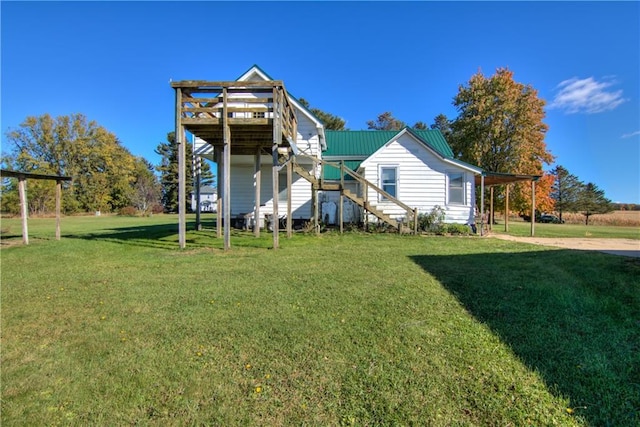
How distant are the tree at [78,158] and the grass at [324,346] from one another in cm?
4891

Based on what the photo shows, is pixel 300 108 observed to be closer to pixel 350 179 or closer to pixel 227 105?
pixel 350 179

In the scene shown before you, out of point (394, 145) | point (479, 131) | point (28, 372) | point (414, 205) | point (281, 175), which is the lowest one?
point (28, 372)

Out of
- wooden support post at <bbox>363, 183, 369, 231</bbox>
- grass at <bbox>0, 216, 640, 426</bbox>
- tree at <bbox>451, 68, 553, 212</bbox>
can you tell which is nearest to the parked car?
tree at <bbox>451, 68, 553, 212</bbox>

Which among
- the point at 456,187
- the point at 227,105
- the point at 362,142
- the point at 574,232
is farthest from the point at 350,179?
the point at 574,232

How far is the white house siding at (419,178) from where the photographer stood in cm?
1544

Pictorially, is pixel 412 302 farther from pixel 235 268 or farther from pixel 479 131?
pixel 479 131

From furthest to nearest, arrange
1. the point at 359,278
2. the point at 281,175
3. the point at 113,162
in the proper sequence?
1. the point at 113,162
2. the point at 281,175
3. the point at 359,278

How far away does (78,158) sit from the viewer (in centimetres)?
4844

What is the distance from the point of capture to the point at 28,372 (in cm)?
305

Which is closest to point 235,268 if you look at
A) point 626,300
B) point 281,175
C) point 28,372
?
point 28,372

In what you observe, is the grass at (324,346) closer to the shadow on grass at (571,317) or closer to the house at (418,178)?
the shadow on grass at (571,317)

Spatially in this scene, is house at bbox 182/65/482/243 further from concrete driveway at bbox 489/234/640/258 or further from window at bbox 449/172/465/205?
concrete driveway at bbox 489/234/640/258

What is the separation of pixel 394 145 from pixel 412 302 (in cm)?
1192

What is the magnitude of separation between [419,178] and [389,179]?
1419mm
